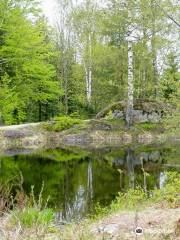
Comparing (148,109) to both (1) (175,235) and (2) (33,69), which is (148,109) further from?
(1) (175,235)

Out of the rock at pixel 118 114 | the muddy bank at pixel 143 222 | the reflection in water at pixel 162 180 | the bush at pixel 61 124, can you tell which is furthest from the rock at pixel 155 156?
the muddy bank at pixel 143 222

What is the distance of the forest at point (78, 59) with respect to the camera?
28.2 m

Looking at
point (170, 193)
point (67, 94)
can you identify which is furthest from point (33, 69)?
point (170, 193)

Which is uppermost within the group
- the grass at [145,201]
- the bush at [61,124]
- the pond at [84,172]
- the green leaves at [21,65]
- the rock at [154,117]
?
the green leaves at [21,65]

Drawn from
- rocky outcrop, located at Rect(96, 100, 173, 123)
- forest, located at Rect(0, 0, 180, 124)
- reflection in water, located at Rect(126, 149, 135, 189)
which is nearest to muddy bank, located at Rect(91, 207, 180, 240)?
reflection in water, located at Rect(126, 149, 135, 189)

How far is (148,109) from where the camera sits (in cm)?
3019

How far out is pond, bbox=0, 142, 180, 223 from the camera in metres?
12.0

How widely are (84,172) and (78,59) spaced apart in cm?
3005

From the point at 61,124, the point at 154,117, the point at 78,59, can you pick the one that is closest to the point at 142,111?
the point at 154,117

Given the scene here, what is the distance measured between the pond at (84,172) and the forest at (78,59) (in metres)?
4.69

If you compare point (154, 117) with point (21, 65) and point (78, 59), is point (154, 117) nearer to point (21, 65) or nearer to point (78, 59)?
point (21, 65)

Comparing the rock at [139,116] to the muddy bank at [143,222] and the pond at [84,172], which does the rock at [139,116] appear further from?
the muddy bank at [143,222]

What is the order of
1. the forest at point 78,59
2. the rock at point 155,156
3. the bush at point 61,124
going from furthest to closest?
the bush at point 61,124
the forest at point 78,59
the rock at point 155,156

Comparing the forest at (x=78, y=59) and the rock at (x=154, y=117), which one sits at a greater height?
the forest at (x=78, y=59)
